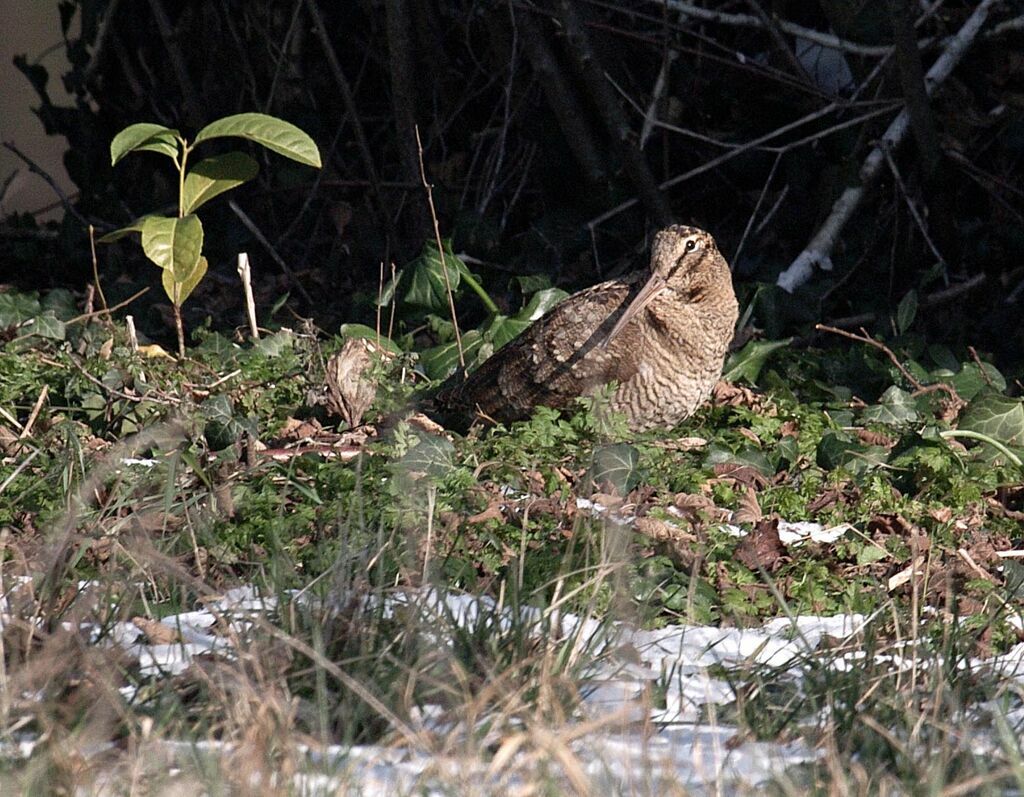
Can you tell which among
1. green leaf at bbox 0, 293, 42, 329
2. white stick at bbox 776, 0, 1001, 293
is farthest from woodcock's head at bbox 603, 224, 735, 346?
green leaf at bbox 0, 293, 42, 329

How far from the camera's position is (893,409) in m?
5.05

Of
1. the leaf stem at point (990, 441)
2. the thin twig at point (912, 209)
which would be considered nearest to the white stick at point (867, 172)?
the thin twig at point (912, 209)

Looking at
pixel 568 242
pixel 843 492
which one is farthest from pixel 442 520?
pixel 568 242

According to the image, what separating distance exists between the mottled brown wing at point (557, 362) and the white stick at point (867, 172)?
Result: 5.72 feet

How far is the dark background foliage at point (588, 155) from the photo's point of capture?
21.7 feet

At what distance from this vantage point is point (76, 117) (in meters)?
8.69

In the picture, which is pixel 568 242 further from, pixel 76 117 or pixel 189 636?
pixel 189 636

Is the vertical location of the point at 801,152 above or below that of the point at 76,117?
below

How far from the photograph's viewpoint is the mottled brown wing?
15.8 feet

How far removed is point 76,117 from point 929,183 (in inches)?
196

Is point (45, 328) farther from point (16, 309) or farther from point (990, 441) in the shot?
point (990, 441)

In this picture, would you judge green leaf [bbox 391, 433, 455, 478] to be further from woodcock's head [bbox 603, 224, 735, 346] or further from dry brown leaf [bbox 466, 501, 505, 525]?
woodcock's head [bbox 603, 224, 735, 346]

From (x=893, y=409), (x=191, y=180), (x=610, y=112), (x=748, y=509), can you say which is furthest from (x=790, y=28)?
(x=748, y=509)

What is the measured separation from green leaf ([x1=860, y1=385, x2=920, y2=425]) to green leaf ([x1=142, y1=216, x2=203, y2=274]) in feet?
7.91
